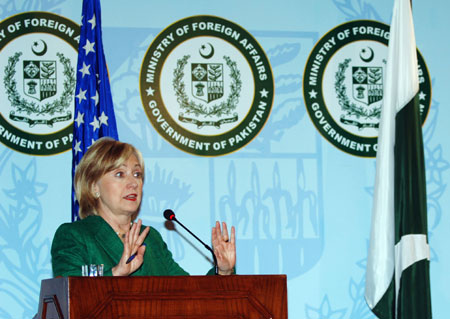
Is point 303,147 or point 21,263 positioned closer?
point 21,263

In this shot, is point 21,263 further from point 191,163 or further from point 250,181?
point 250,181

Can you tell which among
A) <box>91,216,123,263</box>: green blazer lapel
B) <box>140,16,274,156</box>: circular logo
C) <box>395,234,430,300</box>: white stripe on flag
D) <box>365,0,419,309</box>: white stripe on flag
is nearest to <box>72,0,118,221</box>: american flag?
<box>140,16,274,156</box>: circular logo

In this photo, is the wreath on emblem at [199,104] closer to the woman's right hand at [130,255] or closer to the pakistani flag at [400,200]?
the pakistani flag at [400,200]

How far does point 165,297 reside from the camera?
2.56m

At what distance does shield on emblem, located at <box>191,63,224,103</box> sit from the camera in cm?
455

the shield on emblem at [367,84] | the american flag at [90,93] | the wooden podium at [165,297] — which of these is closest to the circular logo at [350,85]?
the shield on emblem at [367,84]

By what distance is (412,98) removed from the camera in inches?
170

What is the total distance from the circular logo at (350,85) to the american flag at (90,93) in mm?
1304

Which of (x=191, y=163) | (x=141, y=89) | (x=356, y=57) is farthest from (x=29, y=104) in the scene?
(x=356, y=57)

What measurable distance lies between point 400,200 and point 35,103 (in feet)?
7.26

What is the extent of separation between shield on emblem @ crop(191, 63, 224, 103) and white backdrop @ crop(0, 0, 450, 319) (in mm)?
332

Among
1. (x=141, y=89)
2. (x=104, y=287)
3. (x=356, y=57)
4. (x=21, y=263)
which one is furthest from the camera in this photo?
(x=356, y=57)

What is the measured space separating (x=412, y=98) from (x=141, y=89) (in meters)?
1.63

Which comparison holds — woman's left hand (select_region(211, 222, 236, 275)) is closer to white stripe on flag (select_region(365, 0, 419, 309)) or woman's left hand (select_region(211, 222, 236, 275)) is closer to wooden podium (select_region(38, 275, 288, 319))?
wooden podium (select_region(38, 275, 288, 319))
